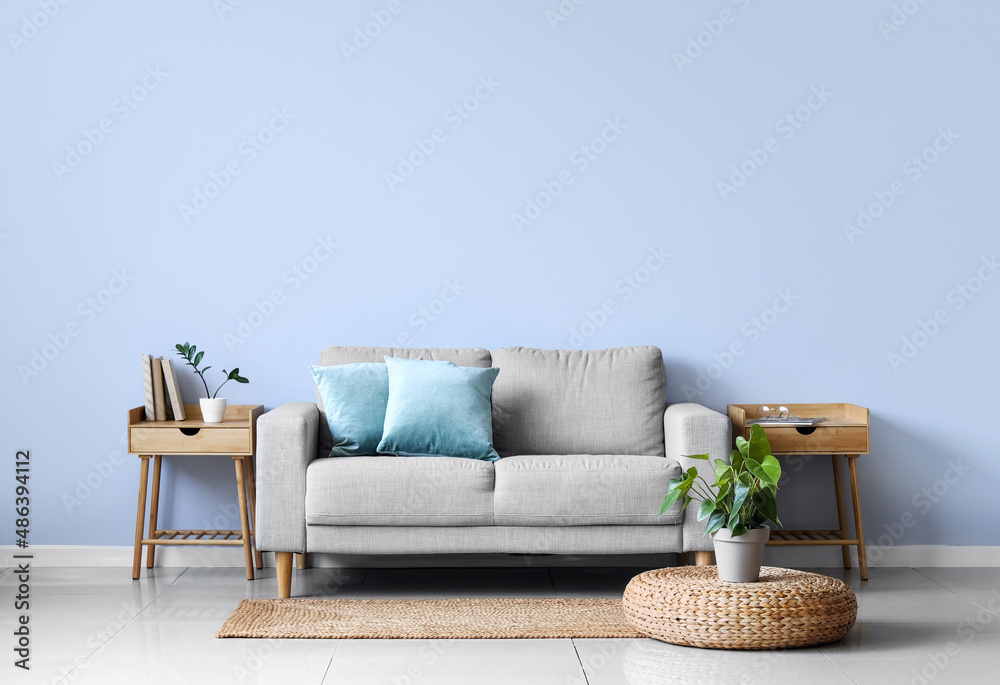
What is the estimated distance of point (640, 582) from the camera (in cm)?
278

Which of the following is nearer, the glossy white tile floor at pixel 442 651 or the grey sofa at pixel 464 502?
the glossy white tile floor at pixel 442 651

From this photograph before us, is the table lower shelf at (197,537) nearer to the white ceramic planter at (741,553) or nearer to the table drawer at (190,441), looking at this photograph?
the table drawer at (190,441)

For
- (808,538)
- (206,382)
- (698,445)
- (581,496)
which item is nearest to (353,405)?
(206,382)

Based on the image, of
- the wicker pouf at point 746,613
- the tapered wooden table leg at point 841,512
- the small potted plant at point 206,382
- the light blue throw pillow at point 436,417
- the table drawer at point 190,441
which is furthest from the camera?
the tapered wooden table leg at point 841,512

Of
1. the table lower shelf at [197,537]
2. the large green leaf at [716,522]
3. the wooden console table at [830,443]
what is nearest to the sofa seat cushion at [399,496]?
the table lower shelf at [197,537]

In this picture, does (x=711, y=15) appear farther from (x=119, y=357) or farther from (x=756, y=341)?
(x=119, y=357)

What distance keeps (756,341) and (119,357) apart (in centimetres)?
270

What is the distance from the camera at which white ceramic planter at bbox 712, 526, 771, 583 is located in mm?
2652

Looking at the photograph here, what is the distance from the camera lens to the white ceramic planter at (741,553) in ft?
8.70

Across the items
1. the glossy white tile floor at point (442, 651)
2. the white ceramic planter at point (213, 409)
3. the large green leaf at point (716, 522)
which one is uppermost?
the white ceramic planter at point (213, 409)

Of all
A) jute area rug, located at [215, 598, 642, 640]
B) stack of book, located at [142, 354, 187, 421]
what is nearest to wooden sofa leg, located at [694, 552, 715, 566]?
jute area rug, located at [215, 598, 642, 640]

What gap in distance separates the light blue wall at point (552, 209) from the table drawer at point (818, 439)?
35 centimetres

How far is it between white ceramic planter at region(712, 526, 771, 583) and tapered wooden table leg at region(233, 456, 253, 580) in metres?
1.85

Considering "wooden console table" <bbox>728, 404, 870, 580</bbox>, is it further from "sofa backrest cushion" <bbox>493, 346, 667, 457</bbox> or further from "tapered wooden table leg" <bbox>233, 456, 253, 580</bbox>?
"tapered wooden table leg" <bbox>233, 456, 253, 580</bbox>
